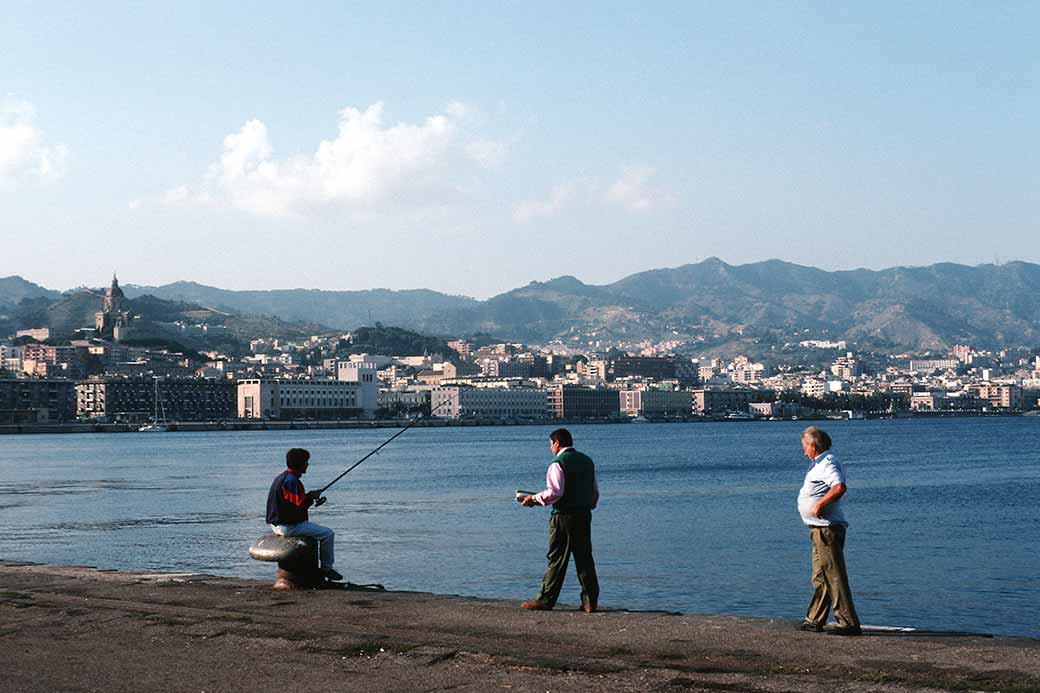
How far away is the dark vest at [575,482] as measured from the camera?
10094 millimetres

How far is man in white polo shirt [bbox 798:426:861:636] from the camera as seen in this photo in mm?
9102

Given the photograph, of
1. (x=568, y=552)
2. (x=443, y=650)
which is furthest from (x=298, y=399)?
(x=443, y=650)

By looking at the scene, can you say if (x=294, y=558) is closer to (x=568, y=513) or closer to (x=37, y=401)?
(x=568, y=513)

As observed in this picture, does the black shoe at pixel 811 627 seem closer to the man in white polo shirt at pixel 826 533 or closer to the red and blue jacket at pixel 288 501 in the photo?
the man in white polo shirt at pixel 826 533

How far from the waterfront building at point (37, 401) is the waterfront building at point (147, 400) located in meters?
2.20

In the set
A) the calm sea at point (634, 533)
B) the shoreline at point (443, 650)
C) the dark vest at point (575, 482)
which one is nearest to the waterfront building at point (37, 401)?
the calm sea at point (634, 533)

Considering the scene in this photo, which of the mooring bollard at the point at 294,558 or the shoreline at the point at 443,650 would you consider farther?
the mooring bollard at the point at 294,558

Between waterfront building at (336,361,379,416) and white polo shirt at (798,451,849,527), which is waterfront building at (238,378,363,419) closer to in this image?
waterfront building at (336,361,379,416)

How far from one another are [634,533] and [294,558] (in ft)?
56.9

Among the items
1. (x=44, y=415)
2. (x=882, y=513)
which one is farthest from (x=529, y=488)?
(x=44, y=415)

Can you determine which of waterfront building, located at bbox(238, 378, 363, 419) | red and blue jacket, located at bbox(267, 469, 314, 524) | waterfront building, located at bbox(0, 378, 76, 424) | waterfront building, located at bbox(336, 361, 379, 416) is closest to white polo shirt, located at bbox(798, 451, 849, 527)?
red and blue jacket, located at bbox(267, 469, 314, 524)

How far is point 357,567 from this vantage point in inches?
835

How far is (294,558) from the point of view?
458 inches

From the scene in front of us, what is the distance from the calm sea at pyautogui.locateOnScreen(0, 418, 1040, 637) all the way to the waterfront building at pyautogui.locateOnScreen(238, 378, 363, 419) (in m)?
116
